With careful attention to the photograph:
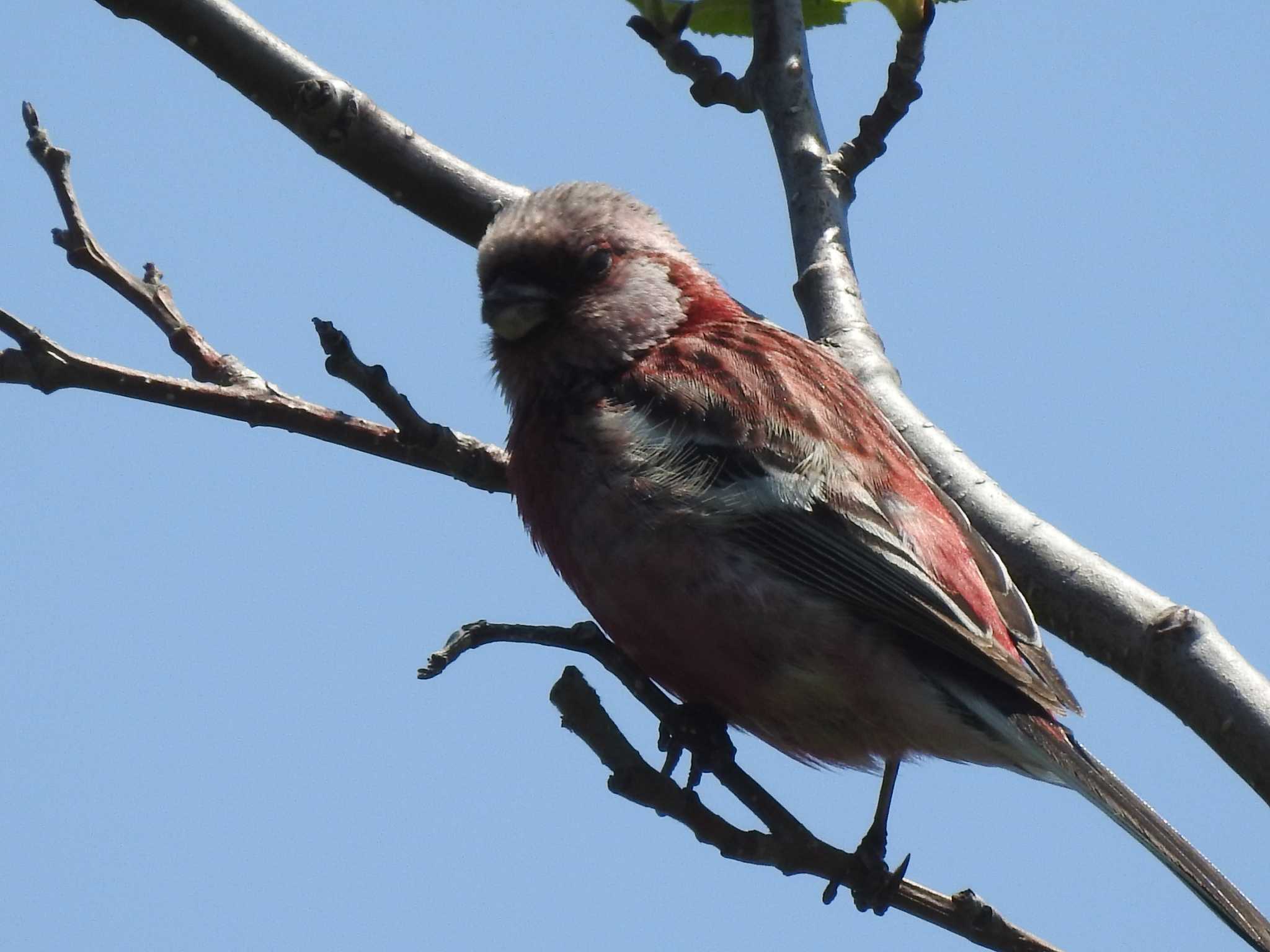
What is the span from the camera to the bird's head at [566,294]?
6.20 meters

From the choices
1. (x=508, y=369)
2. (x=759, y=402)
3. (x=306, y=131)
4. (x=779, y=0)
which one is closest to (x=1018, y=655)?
(x=759, y=402)

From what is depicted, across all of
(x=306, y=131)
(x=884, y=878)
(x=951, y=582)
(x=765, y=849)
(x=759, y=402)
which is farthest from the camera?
(x=306, y=131)

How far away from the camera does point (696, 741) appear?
16.8 feet

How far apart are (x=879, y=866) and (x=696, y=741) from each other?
73 cm

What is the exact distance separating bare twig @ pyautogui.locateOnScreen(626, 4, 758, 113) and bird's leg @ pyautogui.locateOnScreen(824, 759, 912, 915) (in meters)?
2.86

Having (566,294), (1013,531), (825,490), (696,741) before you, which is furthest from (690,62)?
(696,741)

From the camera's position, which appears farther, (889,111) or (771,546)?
(889,111)

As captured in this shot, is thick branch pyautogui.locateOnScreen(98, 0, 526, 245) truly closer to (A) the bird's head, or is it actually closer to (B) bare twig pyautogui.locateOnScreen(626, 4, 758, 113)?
(A) the bird's head

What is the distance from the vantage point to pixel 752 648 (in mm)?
5184

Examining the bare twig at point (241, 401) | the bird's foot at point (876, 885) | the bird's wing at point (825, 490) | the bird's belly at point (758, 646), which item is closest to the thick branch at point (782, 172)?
the bird's wing at point (825, 490)

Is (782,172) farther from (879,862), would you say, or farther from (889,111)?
(879,862)

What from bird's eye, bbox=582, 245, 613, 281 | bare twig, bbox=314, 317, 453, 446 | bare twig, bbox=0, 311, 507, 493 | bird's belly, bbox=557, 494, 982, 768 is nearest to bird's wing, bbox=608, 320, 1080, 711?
bird's belly, bbox=557, 494, 982, 768

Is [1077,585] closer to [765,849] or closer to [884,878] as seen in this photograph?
[884,878]

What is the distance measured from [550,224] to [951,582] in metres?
2.27
